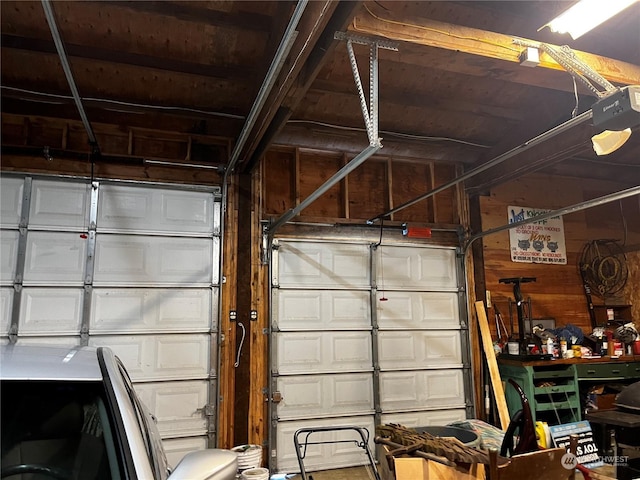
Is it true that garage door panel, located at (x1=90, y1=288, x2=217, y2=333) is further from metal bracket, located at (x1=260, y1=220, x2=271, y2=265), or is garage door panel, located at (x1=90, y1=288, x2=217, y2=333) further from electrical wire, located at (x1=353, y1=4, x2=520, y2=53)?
electrical wire, located at (x1=353, y1=4, x2=520, y2=53)

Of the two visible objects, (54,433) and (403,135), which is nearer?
(54,433)

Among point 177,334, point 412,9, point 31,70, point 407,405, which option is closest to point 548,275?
point 407,405

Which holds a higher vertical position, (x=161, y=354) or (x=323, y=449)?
(x=161, y=354)

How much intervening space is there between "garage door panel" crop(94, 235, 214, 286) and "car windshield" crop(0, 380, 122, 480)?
3311mm

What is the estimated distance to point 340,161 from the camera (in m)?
5.37

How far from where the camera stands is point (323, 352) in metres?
4.88

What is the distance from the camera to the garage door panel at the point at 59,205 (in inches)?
167

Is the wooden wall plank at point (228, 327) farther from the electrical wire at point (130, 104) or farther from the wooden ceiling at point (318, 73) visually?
the electrical wire at point (130, 104)

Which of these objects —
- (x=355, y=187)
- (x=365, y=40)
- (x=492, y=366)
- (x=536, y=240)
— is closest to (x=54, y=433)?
(x=365, y=40)

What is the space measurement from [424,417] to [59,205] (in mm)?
4601

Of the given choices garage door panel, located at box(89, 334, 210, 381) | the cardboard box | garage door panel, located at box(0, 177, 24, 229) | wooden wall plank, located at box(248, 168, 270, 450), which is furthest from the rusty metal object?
garage door panel, located at box(0, 177, 24, 229)

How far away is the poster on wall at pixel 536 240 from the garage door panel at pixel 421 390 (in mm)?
1880

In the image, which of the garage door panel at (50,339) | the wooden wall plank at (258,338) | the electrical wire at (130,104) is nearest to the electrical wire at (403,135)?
the electrical wire at (130,104)

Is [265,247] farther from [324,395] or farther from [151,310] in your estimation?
[324,395]
